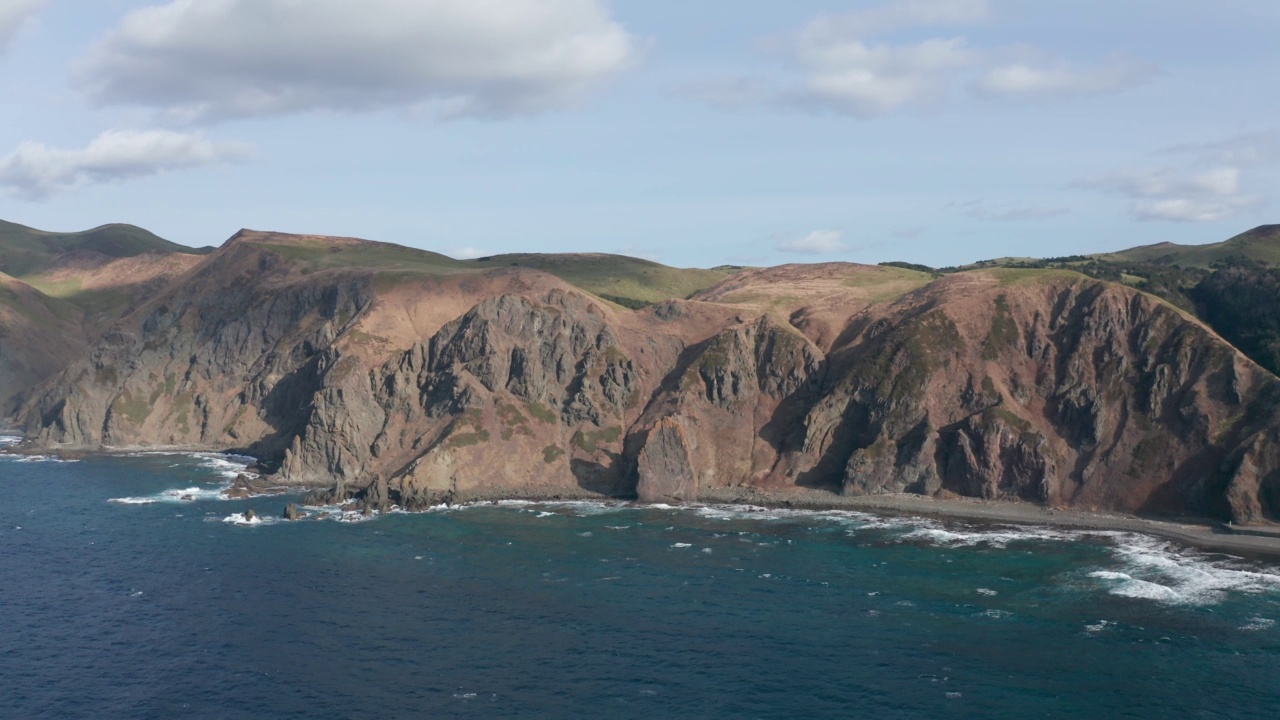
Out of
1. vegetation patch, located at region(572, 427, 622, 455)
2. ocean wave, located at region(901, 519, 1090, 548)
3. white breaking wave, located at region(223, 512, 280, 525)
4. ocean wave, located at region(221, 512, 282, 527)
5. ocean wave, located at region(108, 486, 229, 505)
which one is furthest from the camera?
vegetation patch, located at region(572, 427, 622, 455)

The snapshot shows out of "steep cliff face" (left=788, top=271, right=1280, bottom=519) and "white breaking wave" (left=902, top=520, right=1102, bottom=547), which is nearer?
"white breaking wave" (left=902, top=520, right=1102, bottom=547)

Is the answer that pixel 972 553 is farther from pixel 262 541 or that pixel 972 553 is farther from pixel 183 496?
pixel 183 496

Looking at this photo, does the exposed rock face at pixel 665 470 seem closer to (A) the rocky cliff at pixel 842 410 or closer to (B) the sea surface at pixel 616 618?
(A) the rocky cliff at pixel 842 410

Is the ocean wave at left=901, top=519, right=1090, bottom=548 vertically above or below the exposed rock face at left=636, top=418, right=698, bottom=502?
below

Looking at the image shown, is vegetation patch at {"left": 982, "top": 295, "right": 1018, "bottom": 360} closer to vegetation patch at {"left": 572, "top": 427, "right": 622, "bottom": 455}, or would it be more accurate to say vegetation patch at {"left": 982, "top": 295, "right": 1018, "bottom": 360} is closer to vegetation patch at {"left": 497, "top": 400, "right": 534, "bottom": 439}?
vegetation patch at {"left": 572, "top": 427, "right": 622, "bottom": 455}

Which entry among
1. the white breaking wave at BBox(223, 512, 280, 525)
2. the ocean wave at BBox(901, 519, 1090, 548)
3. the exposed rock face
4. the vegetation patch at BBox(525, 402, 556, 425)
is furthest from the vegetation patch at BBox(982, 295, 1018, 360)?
the white breaking wave at BBox(223, 512, 280, 525)

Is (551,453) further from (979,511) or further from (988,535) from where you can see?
(988,535)
